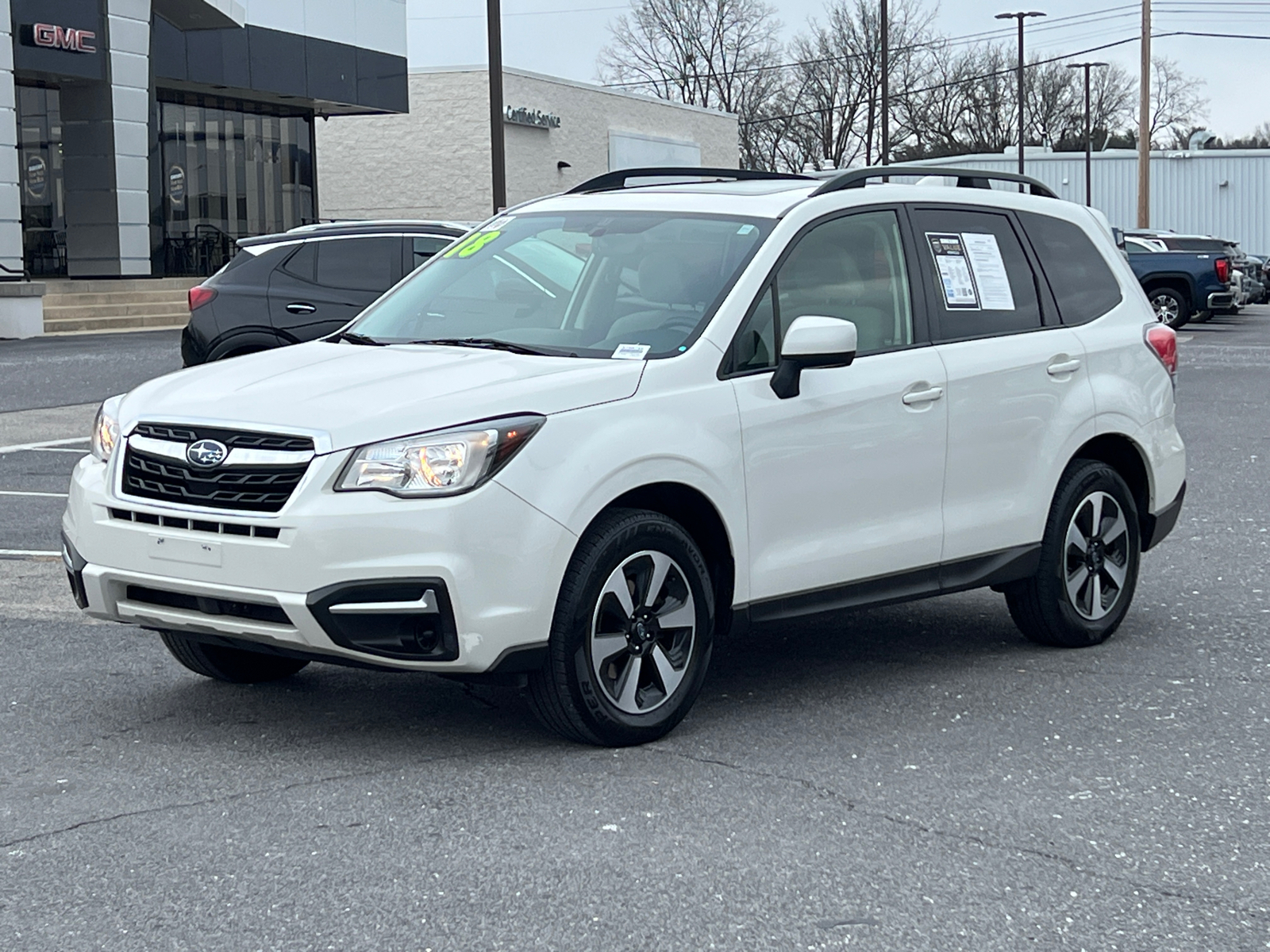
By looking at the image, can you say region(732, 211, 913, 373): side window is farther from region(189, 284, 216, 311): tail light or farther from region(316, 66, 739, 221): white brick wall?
region(316, 66, 739, 221): white brick wall

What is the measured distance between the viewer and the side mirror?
555 centimetres

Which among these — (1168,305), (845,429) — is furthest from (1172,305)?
(845,429)

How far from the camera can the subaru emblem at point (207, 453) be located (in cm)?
498

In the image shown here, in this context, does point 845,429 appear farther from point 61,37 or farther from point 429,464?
point 61,37

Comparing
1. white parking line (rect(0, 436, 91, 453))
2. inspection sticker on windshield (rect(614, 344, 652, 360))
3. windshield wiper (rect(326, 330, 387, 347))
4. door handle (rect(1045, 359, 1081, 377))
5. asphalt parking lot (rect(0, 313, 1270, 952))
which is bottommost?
asphalt parking lot (rect(0, 313, 1270, 952))

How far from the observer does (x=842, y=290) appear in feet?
20.0

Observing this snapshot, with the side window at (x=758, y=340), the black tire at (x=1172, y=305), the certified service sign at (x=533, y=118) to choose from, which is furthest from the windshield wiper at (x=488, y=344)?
the certified service sign at (x=533, y=118)

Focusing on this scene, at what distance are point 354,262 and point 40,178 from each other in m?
30.2

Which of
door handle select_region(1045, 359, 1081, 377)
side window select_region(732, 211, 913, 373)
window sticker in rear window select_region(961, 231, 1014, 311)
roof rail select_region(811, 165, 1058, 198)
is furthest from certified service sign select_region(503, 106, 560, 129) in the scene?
side window select_region(732, 211, 913, 373)

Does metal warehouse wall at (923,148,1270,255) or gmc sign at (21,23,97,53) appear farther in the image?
metal warehouse wall at (923,148,1270,255)

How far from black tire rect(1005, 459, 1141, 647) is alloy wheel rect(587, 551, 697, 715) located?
1902 mm

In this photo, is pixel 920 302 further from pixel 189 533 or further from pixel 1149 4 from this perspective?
pixel 1149 4

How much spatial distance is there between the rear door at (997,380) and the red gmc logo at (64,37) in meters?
32.1

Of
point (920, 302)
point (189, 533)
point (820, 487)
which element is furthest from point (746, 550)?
point (189, 533)
